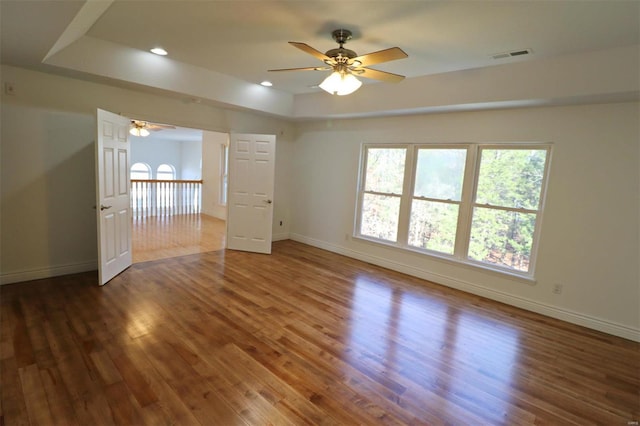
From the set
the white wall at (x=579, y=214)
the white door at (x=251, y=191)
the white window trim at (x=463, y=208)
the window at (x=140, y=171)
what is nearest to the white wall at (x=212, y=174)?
the white door at (x=251, y=191)

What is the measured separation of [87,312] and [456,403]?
10.8 feet

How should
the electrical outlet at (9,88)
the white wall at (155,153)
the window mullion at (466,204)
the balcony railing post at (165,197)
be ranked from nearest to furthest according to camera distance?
the electrical outlet at (9,88), the window mullion at (466,204), the balcony railing post at (165,197), the white wall at (155,153)

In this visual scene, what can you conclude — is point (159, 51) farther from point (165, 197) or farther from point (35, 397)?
point (165, 197)

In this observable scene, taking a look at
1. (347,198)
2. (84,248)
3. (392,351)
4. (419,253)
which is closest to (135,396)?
(392,351)

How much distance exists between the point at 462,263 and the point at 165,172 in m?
11.9

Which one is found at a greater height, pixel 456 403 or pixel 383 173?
pixel 383 173

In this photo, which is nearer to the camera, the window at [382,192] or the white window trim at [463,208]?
the white window trim at [463,208]

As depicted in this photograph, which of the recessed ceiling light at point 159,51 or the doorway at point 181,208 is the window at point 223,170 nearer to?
the doorway at point 181,208

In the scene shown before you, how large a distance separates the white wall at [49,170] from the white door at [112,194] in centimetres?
39

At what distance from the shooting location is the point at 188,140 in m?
12.2

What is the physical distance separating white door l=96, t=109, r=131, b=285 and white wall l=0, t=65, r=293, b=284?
0.39 metres

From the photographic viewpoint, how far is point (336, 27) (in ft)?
8.79

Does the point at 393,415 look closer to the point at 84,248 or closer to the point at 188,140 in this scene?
the point at 84,248

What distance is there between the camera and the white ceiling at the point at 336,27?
2223 millimetres
